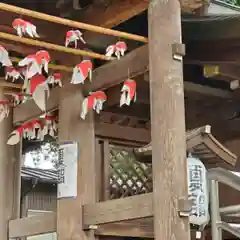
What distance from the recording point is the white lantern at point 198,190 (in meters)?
3.98

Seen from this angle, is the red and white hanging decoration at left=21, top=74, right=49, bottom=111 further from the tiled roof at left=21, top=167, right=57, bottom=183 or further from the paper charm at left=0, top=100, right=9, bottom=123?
the tiled roof at left=21, top=167, right=57, bottom=183

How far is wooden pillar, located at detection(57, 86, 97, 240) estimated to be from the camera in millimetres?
4309

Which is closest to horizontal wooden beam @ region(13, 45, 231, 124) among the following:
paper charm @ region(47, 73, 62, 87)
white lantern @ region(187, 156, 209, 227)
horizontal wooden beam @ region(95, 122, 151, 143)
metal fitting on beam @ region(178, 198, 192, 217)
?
paper charm @ region(47, 73, 62, 87)

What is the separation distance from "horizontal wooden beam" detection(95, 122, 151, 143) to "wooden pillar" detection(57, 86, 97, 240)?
12 centimetres

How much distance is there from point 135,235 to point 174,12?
74.0 inches

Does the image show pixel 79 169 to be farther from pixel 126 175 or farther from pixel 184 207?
pixel 184 207

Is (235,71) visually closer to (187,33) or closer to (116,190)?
(187,33)

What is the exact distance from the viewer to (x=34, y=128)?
5207 mm

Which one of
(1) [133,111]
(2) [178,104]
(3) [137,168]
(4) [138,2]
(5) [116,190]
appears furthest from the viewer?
(1) [133,111]

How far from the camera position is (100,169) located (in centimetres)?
460

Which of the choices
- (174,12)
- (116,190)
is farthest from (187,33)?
(116,190)

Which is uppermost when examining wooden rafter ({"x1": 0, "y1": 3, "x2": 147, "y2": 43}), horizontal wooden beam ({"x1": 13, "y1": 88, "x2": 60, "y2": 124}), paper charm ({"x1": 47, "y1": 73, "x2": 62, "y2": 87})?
wooden rafter ({"x1": 0, "y1": 3, "x2": 147, "y2": 43})

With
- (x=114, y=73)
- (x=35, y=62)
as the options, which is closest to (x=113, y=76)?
(x=114, y=73)

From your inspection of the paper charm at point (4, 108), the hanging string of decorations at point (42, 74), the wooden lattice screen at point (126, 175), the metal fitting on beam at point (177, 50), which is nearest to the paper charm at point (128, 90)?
the hanging string of decorations at point (42, 74)
